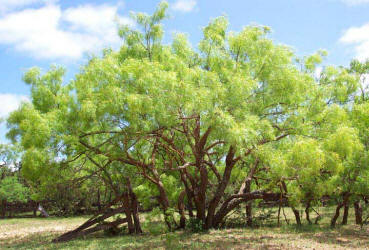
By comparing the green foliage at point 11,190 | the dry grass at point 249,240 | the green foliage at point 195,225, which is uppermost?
the green foliage at point 11,190

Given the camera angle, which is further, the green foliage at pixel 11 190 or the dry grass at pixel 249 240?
the green foliage at pixel 11 190

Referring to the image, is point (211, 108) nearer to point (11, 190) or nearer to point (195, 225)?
point (195, 225)

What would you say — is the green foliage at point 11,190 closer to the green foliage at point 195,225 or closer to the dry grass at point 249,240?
the dry grass at point 249,240

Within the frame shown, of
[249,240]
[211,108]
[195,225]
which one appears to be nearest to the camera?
[211,108]

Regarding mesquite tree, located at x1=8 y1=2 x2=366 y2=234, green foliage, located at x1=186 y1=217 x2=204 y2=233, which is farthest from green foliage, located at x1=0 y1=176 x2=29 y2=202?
green foliage, located at x1=186 y1=217 x2=204 y2=233

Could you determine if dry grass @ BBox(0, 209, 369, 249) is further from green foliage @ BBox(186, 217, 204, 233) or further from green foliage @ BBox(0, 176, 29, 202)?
green foliage @ BBox(0, 176, 29, 202)

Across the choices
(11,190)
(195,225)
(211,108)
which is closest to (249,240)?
(195,225)

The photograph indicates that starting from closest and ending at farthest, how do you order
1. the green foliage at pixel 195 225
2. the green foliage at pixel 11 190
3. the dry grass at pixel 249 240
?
the dry grass at pixel 249 240, the green foliage at pixel 195 225, the green foliage at pixel 11 190

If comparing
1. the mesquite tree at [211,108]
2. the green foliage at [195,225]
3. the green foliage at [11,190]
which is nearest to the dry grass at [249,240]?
the green foliage at [195,225]

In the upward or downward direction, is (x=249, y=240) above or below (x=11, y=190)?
below

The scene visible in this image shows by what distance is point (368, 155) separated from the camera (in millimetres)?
8414

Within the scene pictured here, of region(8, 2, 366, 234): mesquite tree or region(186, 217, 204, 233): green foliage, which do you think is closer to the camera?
region(8, 2, 366, 234): mesquite tree

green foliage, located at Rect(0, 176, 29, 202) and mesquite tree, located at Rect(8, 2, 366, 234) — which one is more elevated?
mesquite tree, located at Rect(8, 2, 366, 234)

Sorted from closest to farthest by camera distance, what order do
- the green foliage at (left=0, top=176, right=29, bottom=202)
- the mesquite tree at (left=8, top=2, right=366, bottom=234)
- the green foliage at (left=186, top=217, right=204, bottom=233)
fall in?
the mesquite tree at (left=8, top=2, right=366, bottom=234) < the green foliage at (left=186, top=217, right=204, bottom=233) < the green foliage at (left=0, top=176, right=29, bottom=202)
